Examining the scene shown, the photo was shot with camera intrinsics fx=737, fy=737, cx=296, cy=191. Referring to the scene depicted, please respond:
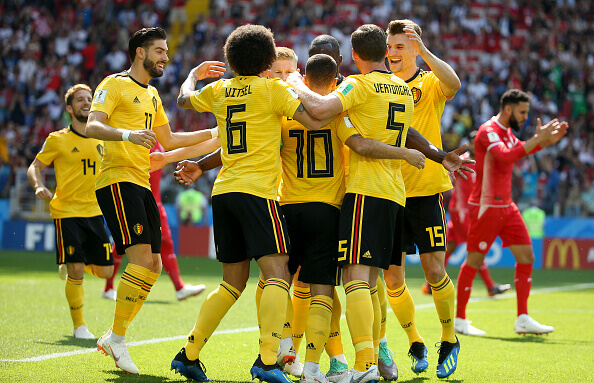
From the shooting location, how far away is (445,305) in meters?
6.09

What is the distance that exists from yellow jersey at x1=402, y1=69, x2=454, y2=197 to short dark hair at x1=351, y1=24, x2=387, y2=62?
94 centimetres

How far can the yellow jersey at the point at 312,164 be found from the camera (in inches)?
215

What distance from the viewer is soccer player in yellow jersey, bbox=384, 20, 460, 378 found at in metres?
6.09

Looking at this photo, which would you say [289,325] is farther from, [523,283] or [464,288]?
[523,283]

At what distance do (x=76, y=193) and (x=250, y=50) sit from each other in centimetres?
367

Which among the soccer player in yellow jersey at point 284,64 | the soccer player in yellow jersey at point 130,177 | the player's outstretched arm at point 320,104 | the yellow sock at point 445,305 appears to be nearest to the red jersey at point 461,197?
the yellow sock at point 445,305

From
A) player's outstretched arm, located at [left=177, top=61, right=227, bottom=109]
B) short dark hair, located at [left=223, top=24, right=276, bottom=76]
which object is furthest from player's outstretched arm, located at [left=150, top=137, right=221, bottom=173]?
short dark hair, located at [left=223, top=24, right=276, bottom=76]

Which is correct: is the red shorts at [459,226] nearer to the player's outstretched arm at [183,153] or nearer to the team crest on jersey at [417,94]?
the team crest on jersey at [417,94]

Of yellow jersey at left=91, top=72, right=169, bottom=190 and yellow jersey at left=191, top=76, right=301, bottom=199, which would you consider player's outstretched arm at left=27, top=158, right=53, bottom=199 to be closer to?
yellow jersey at left=91, top=72, right=169, bottom=190

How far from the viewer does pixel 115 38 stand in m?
26.9

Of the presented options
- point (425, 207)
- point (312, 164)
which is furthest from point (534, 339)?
point (312, 164)

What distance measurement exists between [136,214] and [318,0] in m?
23.2

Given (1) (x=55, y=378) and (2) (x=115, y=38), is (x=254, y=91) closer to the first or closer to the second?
(1) (x=55, y=378)

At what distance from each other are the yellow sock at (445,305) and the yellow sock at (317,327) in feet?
3.99
